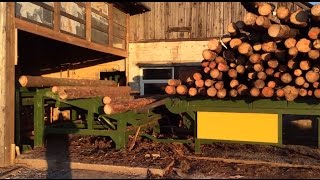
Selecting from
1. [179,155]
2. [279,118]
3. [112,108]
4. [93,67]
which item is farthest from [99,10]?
[279,118]

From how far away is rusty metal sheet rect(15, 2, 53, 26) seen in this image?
8.80m

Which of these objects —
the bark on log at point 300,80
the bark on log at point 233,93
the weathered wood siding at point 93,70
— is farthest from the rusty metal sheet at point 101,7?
the bark on log at point 300,80

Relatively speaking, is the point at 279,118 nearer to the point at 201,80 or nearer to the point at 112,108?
the point at 201,80

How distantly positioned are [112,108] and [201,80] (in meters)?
2.04

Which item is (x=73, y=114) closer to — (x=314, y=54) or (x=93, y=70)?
(x=93, y=70)

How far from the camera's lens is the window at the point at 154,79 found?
15.6 meters

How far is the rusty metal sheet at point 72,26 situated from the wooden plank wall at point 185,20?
4.13 m

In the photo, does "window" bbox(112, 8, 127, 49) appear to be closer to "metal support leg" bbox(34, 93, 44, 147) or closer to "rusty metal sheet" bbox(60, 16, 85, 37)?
"rusty metal sheet" bbox(60, 16, 85, 37)

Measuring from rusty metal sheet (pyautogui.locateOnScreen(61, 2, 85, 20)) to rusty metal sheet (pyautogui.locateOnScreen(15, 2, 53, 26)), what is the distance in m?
0.85

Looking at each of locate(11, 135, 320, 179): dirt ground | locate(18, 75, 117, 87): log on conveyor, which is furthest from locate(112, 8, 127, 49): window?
locate(11, 135, 320, 179): dirt ground

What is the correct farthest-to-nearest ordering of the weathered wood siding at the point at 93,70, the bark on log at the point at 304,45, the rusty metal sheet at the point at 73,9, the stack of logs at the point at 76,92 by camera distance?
the weathered wood siding at the point at 93,70 < the rusty metal sheet at the point at 73,9 < the stack of logs at the point at 76,92 < the bark on log at the point at 304,45

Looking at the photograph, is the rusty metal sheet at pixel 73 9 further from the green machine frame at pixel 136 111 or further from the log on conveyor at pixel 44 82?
the green machine frame at pixel 136 111

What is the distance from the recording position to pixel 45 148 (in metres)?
9.33

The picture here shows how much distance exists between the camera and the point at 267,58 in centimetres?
746
